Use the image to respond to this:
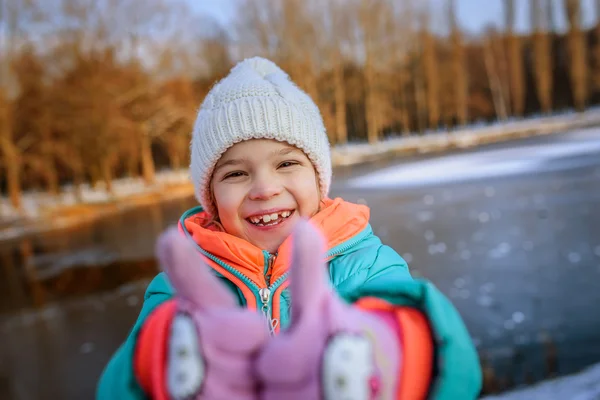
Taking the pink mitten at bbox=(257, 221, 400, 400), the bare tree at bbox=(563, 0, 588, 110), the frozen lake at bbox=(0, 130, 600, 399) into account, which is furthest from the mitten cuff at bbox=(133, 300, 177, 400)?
the bare tree at bbox=(563, 0, 588, 110)

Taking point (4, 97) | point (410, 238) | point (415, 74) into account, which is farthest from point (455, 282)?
point (415, 74)

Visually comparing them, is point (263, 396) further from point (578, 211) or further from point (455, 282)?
point (578, 211)

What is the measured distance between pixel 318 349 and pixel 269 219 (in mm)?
704

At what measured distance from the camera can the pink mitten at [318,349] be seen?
2.22 feet

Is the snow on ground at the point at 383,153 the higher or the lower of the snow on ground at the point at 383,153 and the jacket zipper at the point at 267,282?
the lower

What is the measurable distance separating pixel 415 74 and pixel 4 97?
2464 cm

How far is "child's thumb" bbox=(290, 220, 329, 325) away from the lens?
27.6 inches

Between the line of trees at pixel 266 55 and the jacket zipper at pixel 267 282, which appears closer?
the jacket zipper at pixel 267 282

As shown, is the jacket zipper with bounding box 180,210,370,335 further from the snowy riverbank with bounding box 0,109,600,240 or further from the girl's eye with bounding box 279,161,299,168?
the snowy riverbank with bounding box 0,109,600,240

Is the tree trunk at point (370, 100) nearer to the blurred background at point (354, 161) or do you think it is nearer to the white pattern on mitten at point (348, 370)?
the blurred background at point (354, 161)

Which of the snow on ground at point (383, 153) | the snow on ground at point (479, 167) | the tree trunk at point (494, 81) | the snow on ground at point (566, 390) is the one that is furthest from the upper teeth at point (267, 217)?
the tree trunk at point (494, 81)

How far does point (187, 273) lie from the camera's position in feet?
2.43

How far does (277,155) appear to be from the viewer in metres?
1.39

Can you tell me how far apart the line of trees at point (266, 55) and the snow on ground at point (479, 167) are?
10066 mm
